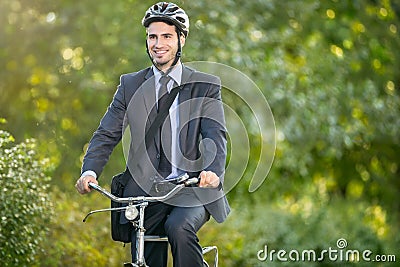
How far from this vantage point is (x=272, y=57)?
13367 mm

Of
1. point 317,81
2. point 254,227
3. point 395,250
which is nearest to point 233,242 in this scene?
point 254,227

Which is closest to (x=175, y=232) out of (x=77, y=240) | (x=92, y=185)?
(x=92, y=185)

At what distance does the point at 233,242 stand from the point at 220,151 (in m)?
6.16

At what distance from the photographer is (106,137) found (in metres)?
5.70

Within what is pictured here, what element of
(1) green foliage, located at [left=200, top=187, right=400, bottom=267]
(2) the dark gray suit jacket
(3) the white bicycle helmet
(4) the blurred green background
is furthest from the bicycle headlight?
(1) green foliage, located at [left=200, top=187, right=400, bottom=267]

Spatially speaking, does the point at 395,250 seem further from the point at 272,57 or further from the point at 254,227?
the point at 272,57

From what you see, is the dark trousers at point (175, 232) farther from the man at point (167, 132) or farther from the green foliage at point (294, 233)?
the green foliage at point (294, 233)

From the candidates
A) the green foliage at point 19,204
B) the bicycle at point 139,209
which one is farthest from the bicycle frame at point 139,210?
the green foliage at point 19,204

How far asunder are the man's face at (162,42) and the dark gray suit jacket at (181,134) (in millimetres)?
153

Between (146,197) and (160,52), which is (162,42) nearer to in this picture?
(160,52)

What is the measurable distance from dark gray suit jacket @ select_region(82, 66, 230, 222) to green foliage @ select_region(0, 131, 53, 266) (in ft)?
7.03

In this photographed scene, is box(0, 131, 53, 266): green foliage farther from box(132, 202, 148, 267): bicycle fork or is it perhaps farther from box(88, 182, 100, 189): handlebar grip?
box(132, 202, 148, 267): bicycle fork

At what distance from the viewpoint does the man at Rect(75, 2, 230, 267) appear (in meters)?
5.59

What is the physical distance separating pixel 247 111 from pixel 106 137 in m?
7.29
